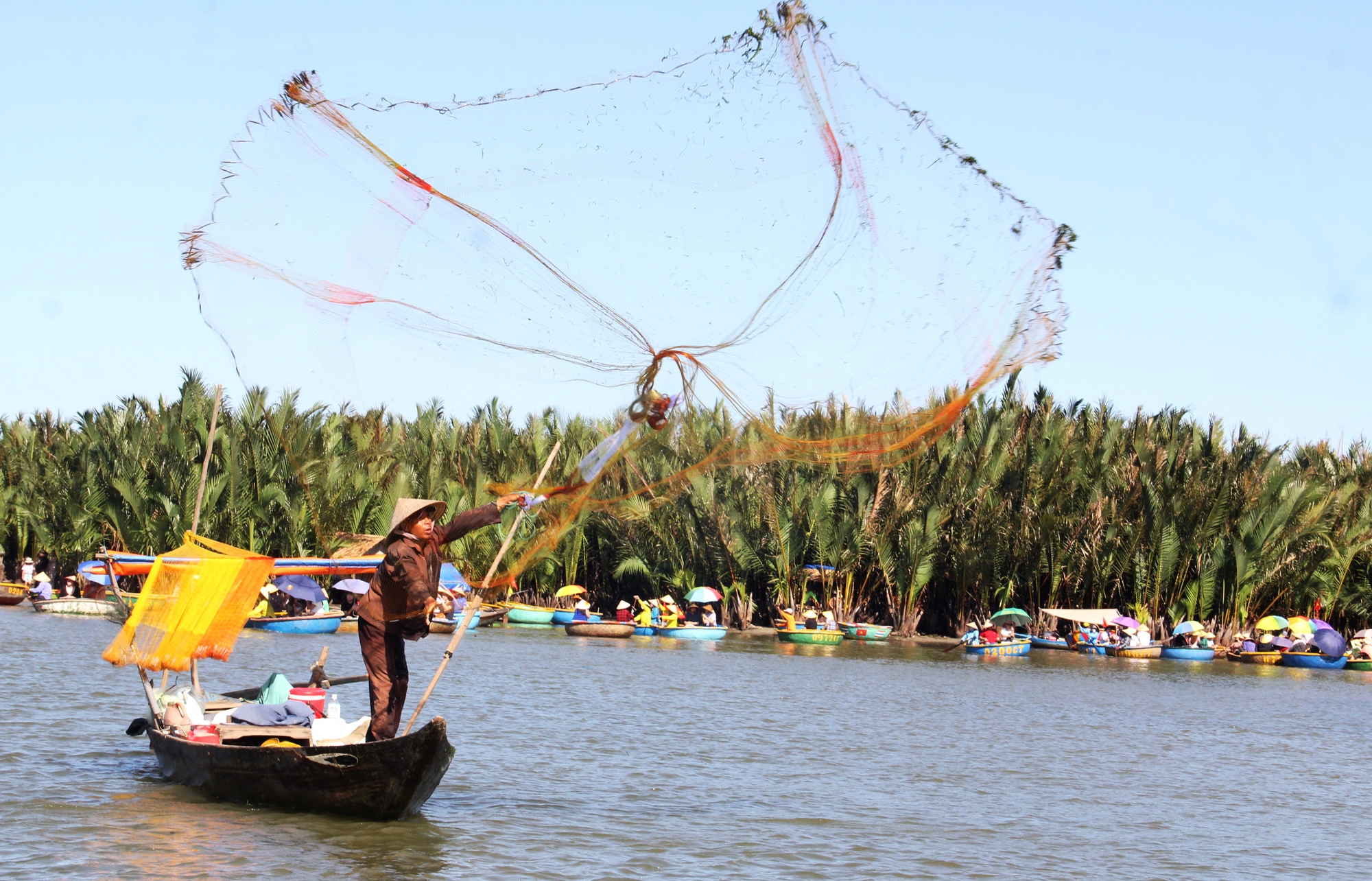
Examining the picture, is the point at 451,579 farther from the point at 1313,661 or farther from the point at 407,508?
the point at 407,508

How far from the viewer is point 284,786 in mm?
12102

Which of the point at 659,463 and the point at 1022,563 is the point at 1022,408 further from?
the point at 659,463

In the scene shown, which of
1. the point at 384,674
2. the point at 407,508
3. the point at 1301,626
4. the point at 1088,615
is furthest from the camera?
the point at 1088,615

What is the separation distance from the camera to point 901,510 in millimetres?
38469

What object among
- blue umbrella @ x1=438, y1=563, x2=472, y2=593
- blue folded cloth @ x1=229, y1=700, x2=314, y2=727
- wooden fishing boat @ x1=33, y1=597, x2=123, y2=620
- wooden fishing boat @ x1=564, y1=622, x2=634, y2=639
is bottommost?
blue folded cloth @ x1=229, y1=700, x2=314, y2=727

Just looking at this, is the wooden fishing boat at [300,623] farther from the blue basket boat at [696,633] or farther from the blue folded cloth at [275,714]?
the blue folded cloth at [275,714]

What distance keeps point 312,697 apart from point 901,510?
25989 millimetres

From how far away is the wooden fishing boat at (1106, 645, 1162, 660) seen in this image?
35094 mm

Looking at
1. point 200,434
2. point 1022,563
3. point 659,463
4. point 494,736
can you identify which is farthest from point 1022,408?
point 494,736

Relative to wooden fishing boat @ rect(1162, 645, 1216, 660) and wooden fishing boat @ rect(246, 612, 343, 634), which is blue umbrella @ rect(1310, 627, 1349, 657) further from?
wooden fishing boat @ rect(246, 612, 343, 634)

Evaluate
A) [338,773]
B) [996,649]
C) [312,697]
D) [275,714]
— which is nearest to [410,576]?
[338,773]

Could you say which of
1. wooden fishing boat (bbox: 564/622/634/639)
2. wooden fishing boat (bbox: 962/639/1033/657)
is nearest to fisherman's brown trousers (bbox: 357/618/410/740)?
wooden fishing boat (bbox: 962/639/1033/657)

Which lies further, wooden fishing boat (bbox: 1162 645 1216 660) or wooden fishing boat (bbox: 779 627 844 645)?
wooden fishing boat (bbox: 779 627 844 645)

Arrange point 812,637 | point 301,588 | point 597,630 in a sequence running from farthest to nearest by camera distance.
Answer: point 597,630 → point 812,637 → point 301,588
